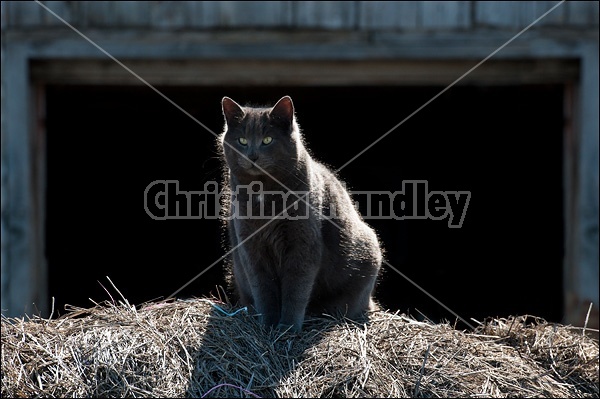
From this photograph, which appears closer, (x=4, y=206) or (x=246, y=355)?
(x=246, y=355)

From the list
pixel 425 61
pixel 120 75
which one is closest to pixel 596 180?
pixel 425 61

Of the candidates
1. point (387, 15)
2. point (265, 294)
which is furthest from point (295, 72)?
point (265, 294)

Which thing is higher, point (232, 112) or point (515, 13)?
point (515, 13)

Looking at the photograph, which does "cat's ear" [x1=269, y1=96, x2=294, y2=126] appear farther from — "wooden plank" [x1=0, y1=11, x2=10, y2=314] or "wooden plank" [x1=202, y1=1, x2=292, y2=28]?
"wooden plank" [x1=0, y1=11, x2=10, y2=314]

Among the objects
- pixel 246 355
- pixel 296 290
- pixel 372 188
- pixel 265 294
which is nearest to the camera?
pixel 246 355

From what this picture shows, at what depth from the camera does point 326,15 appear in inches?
183

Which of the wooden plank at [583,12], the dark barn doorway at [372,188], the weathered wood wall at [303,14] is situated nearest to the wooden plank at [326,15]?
the weathered wood wall at [303,14]

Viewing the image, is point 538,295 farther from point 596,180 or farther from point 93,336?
point 93,336

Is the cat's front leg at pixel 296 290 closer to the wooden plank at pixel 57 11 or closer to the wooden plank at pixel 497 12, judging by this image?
the wooden plank at pixel 497 12

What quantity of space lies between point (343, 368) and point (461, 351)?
0.53m

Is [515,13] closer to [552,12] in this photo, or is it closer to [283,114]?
[552,12]

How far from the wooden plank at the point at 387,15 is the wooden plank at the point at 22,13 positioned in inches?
79.7

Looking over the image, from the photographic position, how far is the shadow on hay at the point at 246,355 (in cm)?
274

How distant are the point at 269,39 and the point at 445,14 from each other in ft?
3.68
